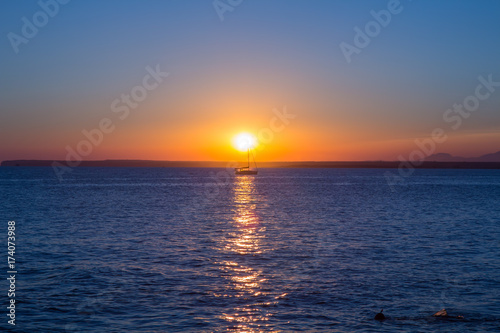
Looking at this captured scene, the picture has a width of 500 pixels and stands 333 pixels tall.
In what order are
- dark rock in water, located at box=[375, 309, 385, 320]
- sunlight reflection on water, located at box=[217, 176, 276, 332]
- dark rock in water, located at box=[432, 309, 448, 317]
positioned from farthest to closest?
dark rock in water, located at box=[432, 309, 448, 317] < dark rock in water, located at box=[375, 309, 385, 320] < sunlight reflection on water, located at box=[217, 176, 276, 332]

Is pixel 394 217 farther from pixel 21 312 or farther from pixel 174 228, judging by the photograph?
pixel 21 312

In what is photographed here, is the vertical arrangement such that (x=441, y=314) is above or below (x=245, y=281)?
below

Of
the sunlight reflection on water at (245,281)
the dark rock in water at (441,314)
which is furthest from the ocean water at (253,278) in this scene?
the dark rock in water at (441,314)

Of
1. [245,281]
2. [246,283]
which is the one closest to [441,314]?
[246,283]

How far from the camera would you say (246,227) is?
50438mm

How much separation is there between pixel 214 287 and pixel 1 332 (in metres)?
9.69

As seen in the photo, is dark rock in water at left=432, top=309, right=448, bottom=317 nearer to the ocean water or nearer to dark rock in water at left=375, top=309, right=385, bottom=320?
the ocean water

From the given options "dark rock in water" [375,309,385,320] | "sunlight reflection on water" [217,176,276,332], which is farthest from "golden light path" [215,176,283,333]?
"dark rock in water" [375,309,385,320]

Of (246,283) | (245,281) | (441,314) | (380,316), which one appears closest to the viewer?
(380,316)

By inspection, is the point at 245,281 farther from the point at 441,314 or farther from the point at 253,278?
the point at 441,314

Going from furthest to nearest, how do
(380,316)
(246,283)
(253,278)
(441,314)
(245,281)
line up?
(253,278), (245,281), (246,283), (441,314), (380,316)

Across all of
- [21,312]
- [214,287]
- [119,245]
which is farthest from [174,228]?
[21,312]

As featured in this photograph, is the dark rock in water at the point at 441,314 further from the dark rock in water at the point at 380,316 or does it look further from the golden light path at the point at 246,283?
the golden light path at the point at 246,283

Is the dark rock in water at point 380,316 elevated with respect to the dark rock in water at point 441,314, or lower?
elevated
